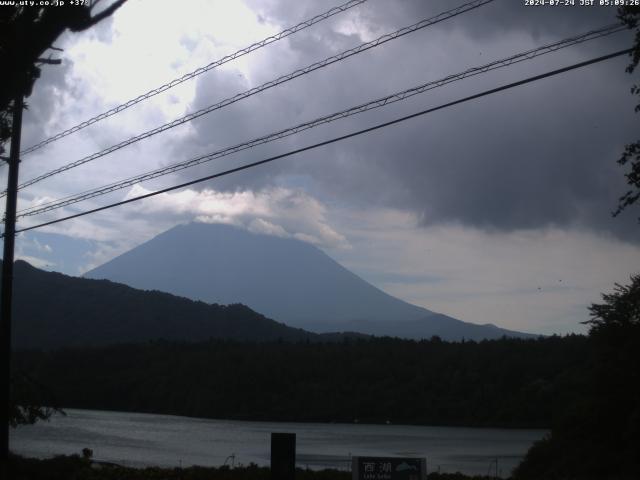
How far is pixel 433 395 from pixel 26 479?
2836 inches

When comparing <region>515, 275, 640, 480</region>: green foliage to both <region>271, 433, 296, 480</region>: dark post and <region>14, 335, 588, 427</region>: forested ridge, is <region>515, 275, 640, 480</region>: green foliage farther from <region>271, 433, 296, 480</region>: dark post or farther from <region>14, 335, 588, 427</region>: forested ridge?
<region>14, 335, 588, 427</region>: forested ridge

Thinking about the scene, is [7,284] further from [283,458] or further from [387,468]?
[387,468]

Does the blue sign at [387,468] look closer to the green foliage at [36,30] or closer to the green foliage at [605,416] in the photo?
the green foliage at [36,30]

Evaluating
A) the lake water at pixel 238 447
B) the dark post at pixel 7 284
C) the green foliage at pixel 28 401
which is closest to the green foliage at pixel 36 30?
the dark post at pixel 7 284

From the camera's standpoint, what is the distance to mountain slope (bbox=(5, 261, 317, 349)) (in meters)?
151

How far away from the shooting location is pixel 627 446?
2005 cm

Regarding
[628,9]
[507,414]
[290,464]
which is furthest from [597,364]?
[507,414]

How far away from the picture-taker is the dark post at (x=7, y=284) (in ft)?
60.1

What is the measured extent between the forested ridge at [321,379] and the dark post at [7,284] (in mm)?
58397

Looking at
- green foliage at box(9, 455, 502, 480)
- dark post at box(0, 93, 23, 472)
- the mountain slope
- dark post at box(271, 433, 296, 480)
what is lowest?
green foliage at box(9, 455, 502, 480)

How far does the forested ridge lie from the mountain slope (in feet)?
134

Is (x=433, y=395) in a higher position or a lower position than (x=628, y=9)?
lower

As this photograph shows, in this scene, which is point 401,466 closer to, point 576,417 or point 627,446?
point 627,446

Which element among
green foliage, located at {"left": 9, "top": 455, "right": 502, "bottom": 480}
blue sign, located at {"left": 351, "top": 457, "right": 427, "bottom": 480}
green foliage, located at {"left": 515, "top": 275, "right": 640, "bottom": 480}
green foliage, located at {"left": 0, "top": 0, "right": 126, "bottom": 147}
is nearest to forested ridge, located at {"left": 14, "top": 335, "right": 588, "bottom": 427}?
green foliage, located at {"left": 515, "top": 275, "right": 640, "bottom": 480}
